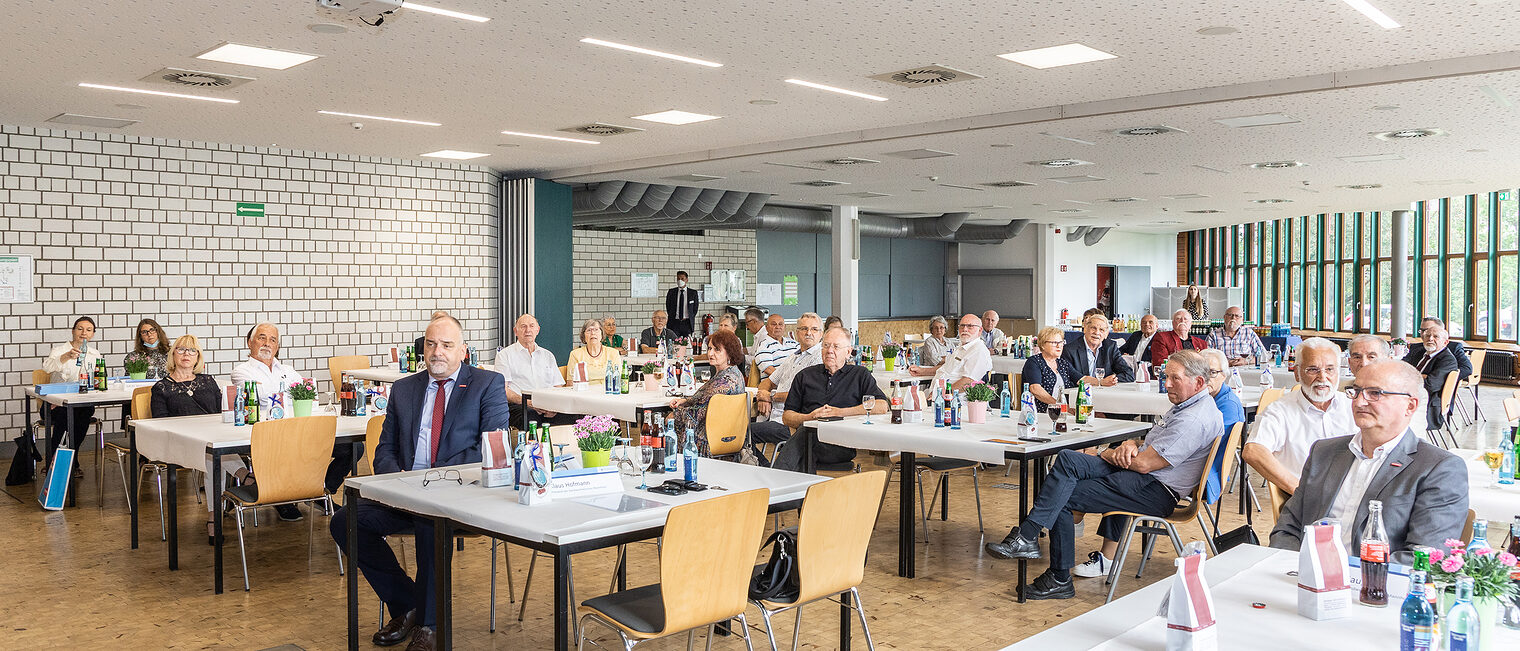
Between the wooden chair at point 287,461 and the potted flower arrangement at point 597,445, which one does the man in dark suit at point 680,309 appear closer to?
the wooden chair at point 287,461

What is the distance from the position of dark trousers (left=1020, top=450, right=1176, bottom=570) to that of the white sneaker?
0.51m

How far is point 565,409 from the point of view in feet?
26.3

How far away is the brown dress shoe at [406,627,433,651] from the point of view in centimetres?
436

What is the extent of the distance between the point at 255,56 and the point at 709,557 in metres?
5.36

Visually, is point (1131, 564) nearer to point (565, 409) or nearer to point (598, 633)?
point (598, 633)

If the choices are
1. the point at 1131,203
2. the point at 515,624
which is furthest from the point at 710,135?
the point at 1131,203

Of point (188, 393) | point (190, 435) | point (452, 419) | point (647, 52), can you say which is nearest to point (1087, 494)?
point (452, 419)

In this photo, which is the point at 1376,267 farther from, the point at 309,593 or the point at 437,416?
the point at 309,593

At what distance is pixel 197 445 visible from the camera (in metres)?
5.65

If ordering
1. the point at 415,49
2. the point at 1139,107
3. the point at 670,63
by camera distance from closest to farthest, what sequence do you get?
the point at 415,49, the point at 670,63, the point at 1139,107

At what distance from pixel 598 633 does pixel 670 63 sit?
393 cm

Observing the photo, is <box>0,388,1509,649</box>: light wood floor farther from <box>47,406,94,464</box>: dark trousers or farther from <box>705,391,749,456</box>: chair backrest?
<box>47,406,94,464</box>: dark trousers

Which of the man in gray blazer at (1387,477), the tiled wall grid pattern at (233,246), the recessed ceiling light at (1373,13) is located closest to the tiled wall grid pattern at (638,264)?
the tiled wall grid pattern at (233,246)

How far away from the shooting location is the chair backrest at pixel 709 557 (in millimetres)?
3273
